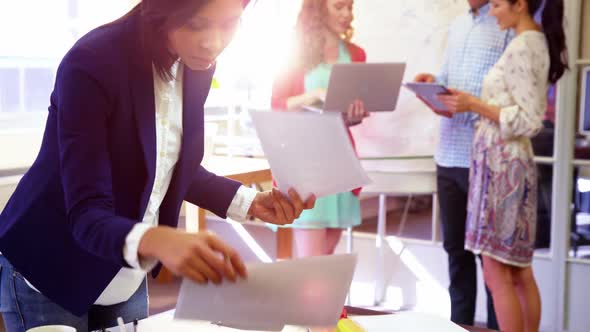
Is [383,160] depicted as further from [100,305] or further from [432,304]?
[100,305]

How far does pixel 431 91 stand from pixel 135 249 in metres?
1.98

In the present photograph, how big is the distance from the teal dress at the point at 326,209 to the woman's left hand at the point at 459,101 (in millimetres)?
468

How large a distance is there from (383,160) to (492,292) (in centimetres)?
90

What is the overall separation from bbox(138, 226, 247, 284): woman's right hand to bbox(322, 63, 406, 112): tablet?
5.78 ft

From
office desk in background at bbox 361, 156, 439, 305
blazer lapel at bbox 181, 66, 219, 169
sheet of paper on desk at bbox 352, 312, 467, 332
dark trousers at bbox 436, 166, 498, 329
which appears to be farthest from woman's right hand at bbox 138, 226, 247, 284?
office desk in background at bbox 361, 156, 439, 305

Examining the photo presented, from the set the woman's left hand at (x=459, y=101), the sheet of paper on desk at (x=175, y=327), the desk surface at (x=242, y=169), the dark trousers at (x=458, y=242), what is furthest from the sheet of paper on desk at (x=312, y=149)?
the dark trousers at (x=458, y=242)

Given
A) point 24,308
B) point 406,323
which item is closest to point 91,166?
point 24,308

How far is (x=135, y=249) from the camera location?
2.91ft

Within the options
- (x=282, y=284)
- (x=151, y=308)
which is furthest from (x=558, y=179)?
(x=282, y=284)

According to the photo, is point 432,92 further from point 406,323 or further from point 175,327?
point 175,327

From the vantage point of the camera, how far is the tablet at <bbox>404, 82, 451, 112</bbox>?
2645mm

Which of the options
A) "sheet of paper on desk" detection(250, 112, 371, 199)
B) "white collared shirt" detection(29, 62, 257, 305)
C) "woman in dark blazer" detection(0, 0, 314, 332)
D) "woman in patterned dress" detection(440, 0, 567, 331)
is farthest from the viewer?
"woman in patterned dress" detection(440, 0, 567, 331)

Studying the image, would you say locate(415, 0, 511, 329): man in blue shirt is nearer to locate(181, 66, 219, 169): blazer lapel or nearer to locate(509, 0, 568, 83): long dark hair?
locate(509, 0, 568, 83): long dark hair

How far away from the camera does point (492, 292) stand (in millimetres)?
2650
